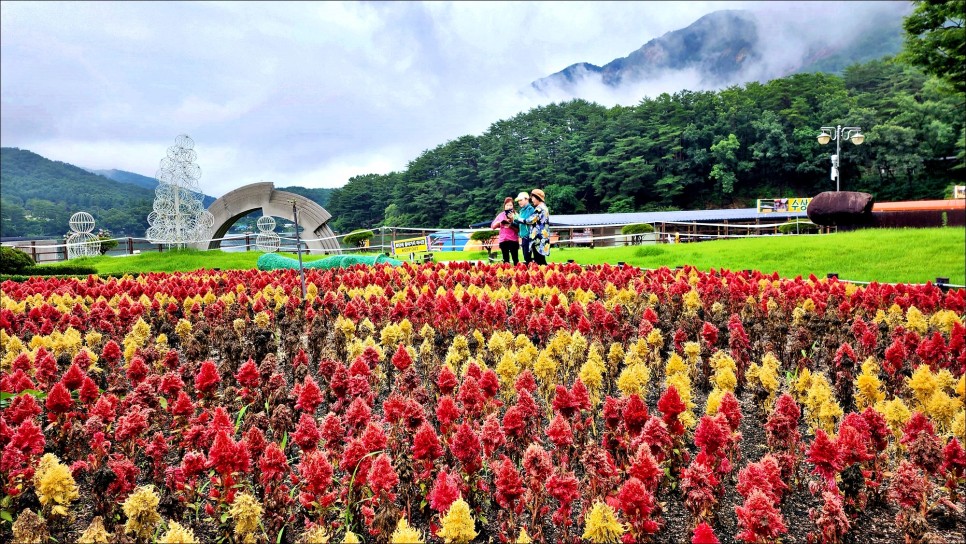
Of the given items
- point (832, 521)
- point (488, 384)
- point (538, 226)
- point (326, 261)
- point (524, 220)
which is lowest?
point (832, 521)

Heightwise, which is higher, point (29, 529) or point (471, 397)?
point (471, 397)

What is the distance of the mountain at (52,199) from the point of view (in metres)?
4.14

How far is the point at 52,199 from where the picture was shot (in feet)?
39.0

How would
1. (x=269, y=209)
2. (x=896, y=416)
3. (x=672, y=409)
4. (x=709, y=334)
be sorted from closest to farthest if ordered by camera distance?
(x=672, y=409) → (x=896, y=416) → (x=709, y=334) → (x=269, y=209)

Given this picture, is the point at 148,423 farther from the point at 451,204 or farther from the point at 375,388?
the point at 451,204

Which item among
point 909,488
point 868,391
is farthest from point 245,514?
point 868,391

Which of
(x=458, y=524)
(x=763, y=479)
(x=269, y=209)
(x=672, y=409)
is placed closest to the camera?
(x=458, y=524)

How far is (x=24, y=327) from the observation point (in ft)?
20.9

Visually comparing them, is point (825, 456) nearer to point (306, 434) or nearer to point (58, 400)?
point (306, 434)

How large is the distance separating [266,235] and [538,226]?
1715 cm

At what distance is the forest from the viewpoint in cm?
5084

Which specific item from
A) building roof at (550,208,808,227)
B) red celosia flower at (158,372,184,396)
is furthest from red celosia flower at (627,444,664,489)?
building roof at (550,208,808,227)

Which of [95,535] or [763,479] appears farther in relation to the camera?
[763,479]

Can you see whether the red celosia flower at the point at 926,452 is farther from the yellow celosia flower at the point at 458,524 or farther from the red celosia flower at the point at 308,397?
the red celosia flower at the point at 308,397
